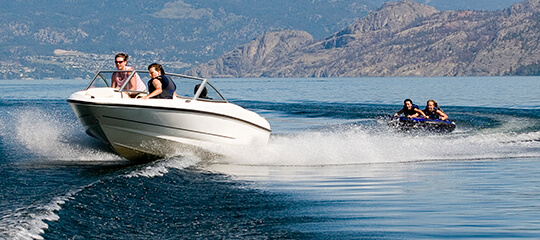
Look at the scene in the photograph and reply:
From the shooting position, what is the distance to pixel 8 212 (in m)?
8.05

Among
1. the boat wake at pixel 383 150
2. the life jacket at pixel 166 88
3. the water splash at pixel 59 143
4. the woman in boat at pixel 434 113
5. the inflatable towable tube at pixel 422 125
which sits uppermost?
the life jacket at pixel 166 88

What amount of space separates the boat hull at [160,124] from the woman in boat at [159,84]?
253 millimetres

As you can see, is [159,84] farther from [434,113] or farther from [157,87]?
[434,113]

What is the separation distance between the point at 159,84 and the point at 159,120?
650mm

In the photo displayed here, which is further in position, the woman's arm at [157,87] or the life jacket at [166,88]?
the life jacket at [166,88]

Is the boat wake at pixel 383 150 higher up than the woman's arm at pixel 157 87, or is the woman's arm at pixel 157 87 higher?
the woman's arm at pixel 157 87

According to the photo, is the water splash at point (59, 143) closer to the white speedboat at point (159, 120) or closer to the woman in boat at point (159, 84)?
the white speedboat at point (159, 120)

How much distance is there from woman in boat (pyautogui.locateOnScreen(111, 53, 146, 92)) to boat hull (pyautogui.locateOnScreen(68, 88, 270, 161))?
0.85 meters

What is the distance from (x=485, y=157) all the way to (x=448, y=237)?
935cm

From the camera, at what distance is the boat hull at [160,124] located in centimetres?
1307

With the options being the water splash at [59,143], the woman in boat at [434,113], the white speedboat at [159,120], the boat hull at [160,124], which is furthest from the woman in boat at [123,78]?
the woman in boat at [434,113]

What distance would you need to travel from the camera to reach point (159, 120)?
13.3m

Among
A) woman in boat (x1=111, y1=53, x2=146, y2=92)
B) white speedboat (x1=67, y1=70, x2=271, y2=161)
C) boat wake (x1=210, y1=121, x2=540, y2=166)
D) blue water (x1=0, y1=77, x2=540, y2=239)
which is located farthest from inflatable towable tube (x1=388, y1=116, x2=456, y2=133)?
woman in boat (x1=111, y1=53, x2=146, y2=92)

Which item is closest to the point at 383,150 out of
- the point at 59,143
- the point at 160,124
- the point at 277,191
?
the point at 160,124
